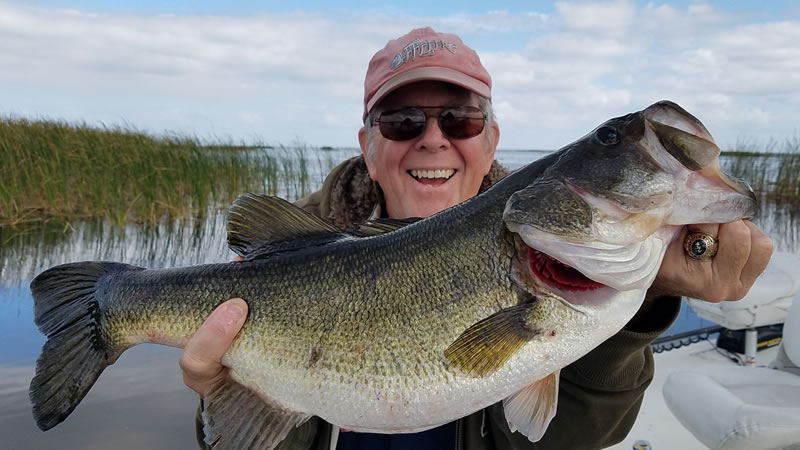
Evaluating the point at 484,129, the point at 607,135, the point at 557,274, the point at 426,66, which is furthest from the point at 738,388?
the point at 426,66

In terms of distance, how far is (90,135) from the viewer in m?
11.6

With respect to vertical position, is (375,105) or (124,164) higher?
(375,105)

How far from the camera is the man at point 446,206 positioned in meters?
1.78

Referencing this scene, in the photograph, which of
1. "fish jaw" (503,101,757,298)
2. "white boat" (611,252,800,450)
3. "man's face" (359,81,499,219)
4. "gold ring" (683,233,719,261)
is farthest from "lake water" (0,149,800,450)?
"gold ring" (683,233,719,261)

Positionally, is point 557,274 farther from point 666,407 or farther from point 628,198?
point 666,407

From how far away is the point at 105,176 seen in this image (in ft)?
34.1

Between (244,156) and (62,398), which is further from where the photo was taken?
(244,156)

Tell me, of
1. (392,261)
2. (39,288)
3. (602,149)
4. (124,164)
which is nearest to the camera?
(602,149)

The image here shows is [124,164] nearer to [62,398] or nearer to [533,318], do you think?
[62,398]

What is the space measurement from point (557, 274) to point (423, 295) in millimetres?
411

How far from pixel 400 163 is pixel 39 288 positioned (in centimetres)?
181

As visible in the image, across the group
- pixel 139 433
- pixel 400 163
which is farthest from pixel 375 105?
pixel 139 433

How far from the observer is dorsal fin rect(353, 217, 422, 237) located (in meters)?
1.97

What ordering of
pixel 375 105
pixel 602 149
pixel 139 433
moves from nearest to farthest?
pixel 602 149 < pixel 375 105 < pixel 139 433
